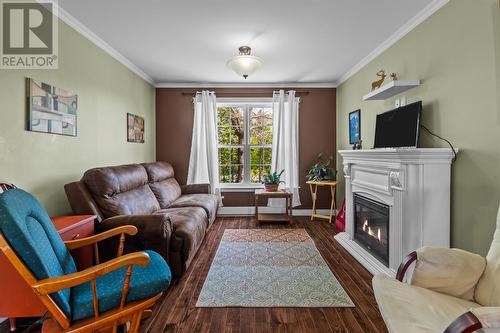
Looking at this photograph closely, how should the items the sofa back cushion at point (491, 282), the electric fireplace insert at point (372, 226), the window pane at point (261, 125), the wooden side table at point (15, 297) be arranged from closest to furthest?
the sofa back cushion at point (491, 282)
the wooden side table at point (15, 297)
the electric fireplace insert at point (372, 226)
the window pane at point (261, 125)

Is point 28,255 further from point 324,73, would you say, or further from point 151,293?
point 324,73

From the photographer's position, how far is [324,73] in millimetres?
4344

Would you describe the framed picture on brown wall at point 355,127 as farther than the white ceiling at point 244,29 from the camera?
Yes

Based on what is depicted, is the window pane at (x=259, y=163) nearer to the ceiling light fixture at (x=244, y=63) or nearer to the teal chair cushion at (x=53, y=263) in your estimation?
the ceiling light fixture at (x=244, y=63)

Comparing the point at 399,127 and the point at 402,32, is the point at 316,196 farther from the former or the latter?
the point at 402,32

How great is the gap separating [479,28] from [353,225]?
2.30 metres

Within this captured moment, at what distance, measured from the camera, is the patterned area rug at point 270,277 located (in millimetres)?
2127

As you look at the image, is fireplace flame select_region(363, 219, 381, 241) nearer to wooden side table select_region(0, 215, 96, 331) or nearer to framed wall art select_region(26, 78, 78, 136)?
wooden side table select_region(0, 215, 96, 331)

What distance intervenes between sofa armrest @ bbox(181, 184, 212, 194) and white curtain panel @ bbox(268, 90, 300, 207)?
1.26m

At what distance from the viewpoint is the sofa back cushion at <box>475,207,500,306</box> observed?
1.36 m

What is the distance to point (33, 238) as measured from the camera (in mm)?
1259

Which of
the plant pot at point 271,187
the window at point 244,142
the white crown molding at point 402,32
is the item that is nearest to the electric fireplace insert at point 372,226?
the plant pot at point 271,187

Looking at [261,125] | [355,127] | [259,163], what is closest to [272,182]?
[259,163]

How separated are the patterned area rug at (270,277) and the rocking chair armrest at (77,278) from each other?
1033mm
